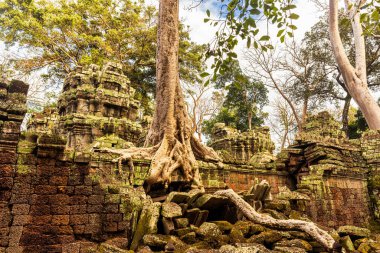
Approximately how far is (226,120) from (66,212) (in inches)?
865

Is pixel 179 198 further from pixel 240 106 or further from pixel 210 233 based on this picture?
pixel 240 106

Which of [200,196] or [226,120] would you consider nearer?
[200,196]

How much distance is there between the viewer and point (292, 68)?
22734mm

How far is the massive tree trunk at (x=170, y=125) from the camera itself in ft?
21.1

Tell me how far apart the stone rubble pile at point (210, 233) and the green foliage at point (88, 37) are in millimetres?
14624

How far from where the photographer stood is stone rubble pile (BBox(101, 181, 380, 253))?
3402 millimetres

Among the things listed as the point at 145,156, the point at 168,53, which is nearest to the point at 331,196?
the point at 145,156

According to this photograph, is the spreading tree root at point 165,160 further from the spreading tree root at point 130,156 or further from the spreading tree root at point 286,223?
the spreading tree root at point 286,223

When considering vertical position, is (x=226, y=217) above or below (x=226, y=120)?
below

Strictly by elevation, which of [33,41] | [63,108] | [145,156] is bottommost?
[145,156]

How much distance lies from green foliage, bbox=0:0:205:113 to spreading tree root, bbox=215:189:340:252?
1475 cm

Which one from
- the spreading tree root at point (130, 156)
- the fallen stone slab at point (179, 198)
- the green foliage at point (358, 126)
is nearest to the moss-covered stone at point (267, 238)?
the fallen stone slab at point (179, 198)

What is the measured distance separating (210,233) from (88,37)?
17069 millimetres

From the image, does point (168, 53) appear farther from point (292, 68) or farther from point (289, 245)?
point (292, 68)
